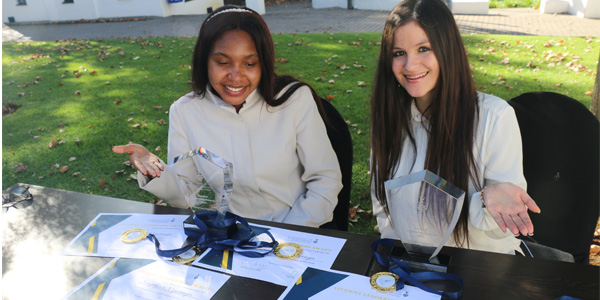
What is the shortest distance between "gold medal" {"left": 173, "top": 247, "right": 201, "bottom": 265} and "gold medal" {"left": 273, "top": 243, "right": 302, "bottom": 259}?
271 mm

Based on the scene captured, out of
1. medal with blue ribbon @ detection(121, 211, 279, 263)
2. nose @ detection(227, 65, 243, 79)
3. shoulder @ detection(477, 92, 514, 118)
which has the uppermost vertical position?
nose @ detection(227, 65, 243, 79)

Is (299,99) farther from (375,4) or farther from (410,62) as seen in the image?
(375,4)

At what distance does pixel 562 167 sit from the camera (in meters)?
2.06

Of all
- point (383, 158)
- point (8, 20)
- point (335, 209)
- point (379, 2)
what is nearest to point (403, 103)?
point (383, 158)

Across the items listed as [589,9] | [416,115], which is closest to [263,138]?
[416,115]

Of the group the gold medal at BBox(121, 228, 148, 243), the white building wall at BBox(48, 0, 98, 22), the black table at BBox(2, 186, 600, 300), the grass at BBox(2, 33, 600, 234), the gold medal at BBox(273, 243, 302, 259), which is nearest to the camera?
the black table at BBox(2, 186, 600, 300)

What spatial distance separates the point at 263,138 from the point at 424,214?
1.12m

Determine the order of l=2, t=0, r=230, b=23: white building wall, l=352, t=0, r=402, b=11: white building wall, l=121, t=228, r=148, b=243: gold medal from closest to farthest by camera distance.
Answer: l=121, t=228, r=148, b=243: gold medal < l=352, t=0, r=402, b=11: white building wall < l=2, t=0, r=230, b=23: white building wall

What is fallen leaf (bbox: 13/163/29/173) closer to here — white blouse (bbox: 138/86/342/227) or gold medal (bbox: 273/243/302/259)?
white blouse (bbox: 138/86/342/227)

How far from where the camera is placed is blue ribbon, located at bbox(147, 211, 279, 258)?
5.13 ft

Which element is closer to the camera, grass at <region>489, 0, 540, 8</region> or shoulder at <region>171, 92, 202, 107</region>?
shoulder at <region>171, 92, 202, 107</region>

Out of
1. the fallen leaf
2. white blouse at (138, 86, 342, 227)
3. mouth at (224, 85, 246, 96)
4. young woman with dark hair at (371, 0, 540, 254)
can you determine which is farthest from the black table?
the fallen leaf

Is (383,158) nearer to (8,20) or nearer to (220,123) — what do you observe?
(220,123)

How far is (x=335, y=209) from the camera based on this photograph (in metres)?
2.52
